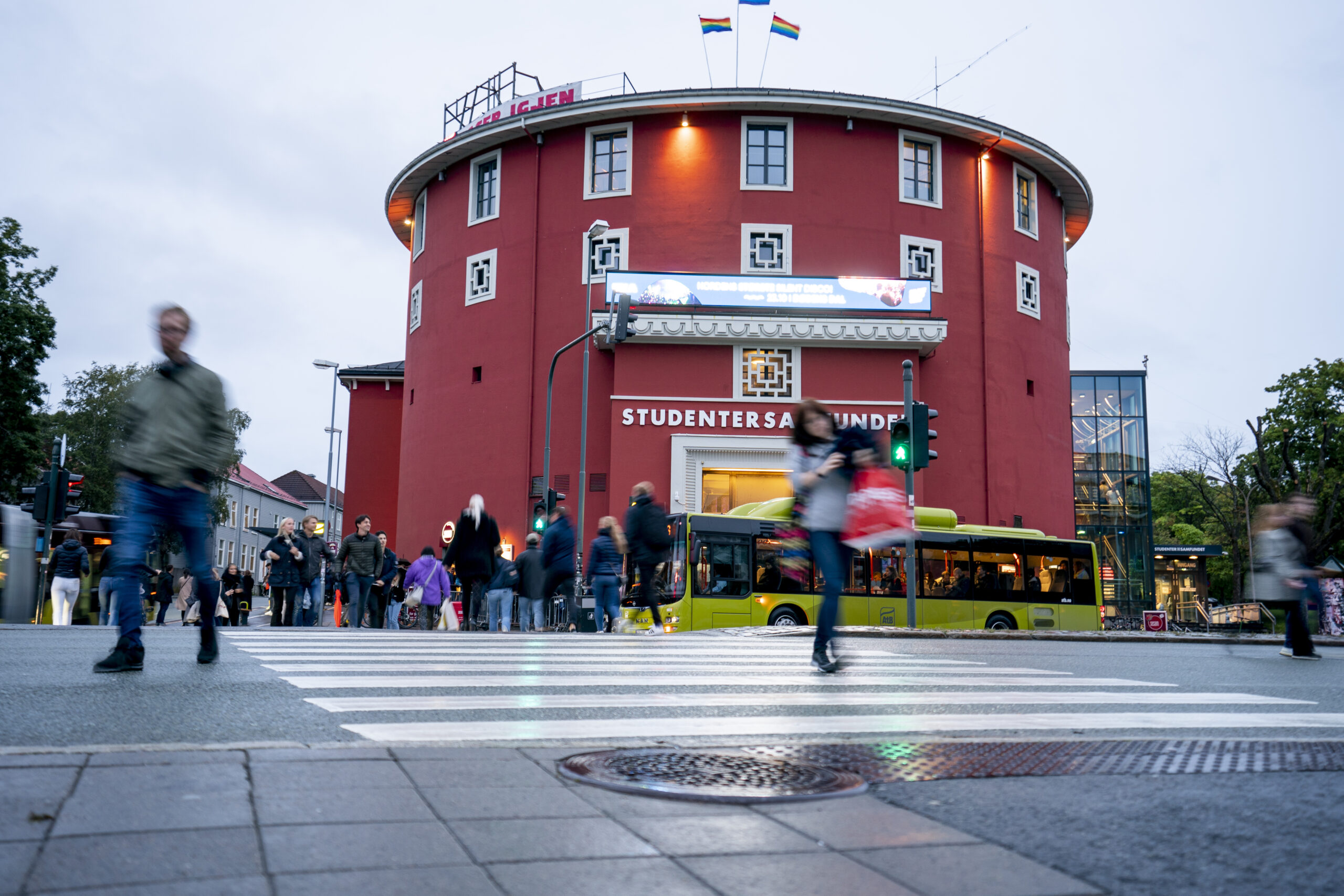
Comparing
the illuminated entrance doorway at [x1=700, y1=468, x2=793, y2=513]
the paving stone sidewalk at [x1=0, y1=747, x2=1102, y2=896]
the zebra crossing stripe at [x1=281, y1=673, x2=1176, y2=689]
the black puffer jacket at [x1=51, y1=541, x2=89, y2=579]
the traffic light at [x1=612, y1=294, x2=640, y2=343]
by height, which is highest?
the traffic light at [x1=612, y1=294, x2=640, y2=343]

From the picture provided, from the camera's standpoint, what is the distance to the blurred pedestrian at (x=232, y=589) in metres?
22.6

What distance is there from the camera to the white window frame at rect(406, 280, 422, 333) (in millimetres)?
37969

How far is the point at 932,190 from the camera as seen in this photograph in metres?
34.6

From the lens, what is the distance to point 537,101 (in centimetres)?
3869

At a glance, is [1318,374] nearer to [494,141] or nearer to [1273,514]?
[494,141]

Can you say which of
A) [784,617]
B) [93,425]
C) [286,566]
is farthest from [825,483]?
[93,425]

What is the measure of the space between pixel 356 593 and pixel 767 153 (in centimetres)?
2101

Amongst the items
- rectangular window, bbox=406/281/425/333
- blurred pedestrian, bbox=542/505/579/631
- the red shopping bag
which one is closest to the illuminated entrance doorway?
rectangular window, bbox=406/281/425/333

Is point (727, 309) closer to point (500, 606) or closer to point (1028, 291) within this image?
point (1028, 291)

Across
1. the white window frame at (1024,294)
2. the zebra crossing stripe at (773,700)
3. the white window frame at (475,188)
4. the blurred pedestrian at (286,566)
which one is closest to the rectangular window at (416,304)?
the white window frame at (475,188)

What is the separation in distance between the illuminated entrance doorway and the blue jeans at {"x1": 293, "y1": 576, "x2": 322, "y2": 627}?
1373 cm

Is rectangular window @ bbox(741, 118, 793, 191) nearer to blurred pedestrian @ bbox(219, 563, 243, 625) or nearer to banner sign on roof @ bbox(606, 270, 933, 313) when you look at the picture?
banner sign on roof @ bbox(606, 270, 933, 313)

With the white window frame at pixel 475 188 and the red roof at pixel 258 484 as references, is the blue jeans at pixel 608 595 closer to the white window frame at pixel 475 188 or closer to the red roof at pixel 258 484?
the white window frame at pixel 475 188

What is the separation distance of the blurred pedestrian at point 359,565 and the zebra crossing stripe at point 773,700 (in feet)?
39.5
